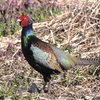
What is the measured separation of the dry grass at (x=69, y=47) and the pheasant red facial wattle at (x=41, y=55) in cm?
36

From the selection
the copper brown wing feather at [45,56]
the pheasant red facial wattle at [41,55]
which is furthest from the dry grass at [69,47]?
the copper brown wing feather at [45,56]

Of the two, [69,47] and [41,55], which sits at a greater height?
[41,55]

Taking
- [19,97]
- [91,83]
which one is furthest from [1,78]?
[91,83]

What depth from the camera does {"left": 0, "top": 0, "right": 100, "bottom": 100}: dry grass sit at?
22.0 feet

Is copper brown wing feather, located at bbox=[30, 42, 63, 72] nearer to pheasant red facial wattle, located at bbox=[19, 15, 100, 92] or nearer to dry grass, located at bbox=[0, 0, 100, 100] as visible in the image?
pheasant red facial wattle, located at bbox=[19, 15, 100, 92]

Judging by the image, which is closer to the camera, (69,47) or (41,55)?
(41,55)

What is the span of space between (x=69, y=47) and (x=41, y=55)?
5.52ft

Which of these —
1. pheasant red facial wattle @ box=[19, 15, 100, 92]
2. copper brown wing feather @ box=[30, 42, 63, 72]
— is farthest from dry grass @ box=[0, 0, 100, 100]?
copper brown wing feather @ box=[30, 42, 63, 72]

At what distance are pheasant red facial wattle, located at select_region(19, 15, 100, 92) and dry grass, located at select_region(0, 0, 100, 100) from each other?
1.19 ft

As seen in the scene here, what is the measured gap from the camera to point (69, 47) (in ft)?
26.3

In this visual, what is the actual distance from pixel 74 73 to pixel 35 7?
2.66m

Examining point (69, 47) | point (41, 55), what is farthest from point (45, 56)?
point (69, 47)

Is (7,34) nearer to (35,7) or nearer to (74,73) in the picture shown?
(35,7)

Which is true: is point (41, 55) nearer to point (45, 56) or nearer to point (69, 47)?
point (45, 56)
